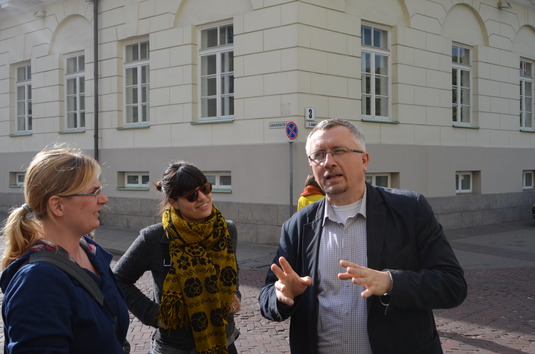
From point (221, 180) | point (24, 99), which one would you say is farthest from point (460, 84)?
point (24, 99)

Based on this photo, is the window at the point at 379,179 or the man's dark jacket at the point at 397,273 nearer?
the man's dark jacket at the point at 397,273

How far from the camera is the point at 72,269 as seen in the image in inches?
77.5

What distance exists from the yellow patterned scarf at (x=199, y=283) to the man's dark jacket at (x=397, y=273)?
1.51ft

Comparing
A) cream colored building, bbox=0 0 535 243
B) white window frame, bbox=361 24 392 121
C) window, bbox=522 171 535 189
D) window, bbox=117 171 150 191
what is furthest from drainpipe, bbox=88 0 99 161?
window, bbox=522 171 535 189

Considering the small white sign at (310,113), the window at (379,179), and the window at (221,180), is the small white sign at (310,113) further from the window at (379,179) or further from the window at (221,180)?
the window at (221,180)

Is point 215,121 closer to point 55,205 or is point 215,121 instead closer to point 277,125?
point 277,125

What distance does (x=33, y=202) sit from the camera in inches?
82.7

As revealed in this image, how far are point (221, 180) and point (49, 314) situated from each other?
1081 centimetres

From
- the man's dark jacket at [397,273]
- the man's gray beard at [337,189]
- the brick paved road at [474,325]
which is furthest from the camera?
the brick paved road at [474,325]

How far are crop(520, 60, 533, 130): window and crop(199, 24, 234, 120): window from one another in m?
9.51

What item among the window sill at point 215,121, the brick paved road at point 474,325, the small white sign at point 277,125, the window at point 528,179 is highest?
the window sill at point 215,121

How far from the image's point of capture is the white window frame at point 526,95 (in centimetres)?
1692

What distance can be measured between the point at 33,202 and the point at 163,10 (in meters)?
12.1

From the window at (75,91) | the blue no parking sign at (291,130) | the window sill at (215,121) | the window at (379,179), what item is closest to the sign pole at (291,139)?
the blue no parking sign at (291,130)
